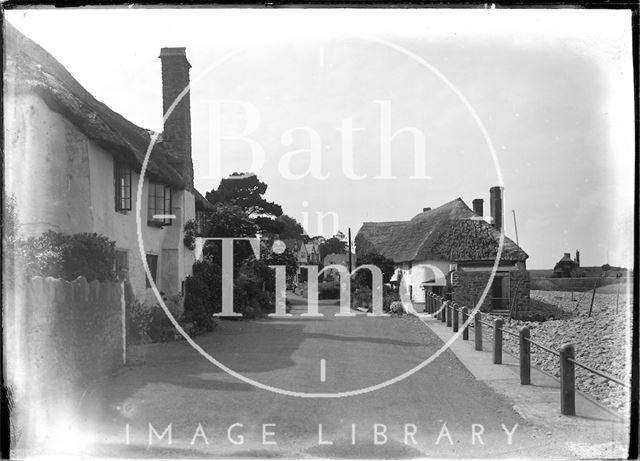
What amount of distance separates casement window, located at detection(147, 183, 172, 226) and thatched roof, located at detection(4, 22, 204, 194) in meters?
0.22

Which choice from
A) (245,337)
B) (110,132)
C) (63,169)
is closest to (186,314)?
(245,337)

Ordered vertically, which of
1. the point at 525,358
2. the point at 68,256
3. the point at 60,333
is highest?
the point at 68,256

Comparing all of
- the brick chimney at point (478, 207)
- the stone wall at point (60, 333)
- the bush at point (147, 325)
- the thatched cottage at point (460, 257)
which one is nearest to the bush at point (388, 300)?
the thatched cottage at point (460, 257)

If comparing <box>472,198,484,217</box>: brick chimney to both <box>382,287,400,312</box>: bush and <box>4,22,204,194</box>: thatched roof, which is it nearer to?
<box>382,287,400,312</box>: bush

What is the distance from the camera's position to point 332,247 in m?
18.4

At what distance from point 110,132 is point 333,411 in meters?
5.72

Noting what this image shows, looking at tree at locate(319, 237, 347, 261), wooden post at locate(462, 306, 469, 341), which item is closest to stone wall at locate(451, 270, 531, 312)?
tree at locate(319, 237, 347, 261)

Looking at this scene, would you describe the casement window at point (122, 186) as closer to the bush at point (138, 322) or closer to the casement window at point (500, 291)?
the bush at point (138, 322)

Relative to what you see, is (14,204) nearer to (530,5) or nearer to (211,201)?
(530,5)

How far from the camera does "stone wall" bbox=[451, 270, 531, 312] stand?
73.0ft

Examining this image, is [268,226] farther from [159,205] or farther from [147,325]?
Answer: [147,325]

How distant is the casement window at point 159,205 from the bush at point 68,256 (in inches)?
151

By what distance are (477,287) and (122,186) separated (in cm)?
1592

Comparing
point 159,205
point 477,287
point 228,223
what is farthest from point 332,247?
point 477,287
